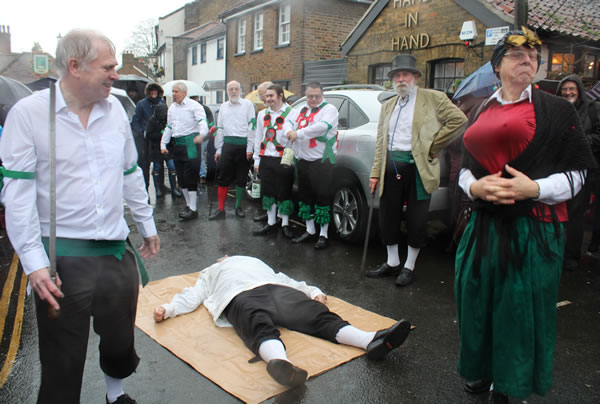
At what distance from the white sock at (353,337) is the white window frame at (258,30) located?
20281 millimetres

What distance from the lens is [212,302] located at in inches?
157

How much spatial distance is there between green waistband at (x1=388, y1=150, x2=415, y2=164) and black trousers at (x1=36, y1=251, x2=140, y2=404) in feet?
10.7

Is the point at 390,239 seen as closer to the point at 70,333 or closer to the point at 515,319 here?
the point at 515,319

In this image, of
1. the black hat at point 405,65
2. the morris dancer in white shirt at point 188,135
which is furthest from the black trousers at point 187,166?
the black hat at point 405,65

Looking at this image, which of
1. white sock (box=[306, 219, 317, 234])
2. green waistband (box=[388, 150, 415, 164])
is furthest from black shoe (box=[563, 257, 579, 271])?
white sock (box=[306, 219, 317, 234])

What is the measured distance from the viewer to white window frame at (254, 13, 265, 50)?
22031 mm

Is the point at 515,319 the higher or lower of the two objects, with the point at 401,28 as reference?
lower

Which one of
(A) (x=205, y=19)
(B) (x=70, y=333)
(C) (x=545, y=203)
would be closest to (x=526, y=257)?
(C) (x=545, y=203)

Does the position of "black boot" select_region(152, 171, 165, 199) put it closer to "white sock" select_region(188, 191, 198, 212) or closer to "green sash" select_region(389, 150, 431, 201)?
"white sock" select_region(188, 191, 198, 212)

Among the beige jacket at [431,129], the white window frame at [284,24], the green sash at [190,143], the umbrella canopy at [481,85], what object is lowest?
the green sash at [190,143]

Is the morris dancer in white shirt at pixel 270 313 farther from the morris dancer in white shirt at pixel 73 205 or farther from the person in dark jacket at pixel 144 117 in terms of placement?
the person in dark jacket at pixel 144 117

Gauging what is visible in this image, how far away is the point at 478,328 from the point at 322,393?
3.39 feet

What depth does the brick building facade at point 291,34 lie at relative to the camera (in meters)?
19.4

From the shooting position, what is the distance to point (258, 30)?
22312mm
